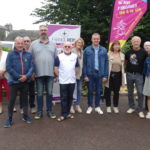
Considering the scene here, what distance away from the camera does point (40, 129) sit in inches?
198

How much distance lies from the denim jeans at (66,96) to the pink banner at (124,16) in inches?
112

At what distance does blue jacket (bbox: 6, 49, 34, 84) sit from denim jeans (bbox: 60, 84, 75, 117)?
2.69ft

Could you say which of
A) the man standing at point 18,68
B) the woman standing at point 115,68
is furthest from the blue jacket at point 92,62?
the man standing at point 18,68

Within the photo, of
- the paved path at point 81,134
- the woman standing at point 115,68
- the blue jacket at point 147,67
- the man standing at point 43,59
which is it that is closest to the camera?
the paved path at point 81,134

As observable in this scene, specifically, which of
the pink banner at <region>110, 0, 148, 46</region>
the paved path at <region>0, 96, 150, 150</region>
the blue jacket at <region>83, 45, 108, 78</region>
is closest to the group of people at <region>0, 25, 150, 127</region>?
the blue jacket at <region>83, 45, 108, 78</region>

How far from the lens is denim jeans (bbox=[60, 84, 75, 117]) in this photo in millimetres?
5508

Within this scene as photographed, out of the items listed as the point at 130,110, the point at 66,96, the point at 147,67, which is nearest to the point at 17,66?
the point at 66,96

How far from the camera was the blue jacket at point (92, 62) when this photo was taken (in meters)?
5.88

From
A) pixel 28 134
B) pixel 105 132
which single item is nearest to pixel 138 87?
pixel 105 132

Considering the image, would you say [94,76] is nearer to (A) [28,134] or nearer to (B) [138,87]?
(B) [138,87]

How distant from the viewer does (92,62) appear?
232 inches

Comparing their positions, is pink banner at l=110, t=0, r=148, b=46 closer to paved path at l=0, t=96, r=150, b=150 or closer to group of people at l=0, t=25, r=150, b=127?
group of people at l=0, t=25, r=150, b=127

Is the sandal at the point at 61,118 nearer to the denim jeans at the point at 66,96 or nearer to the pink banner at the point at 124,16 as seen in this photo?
the denim jeans at the point at 66,96

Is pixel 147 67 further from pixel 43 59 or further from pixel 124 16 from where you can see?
pixel 124 16
